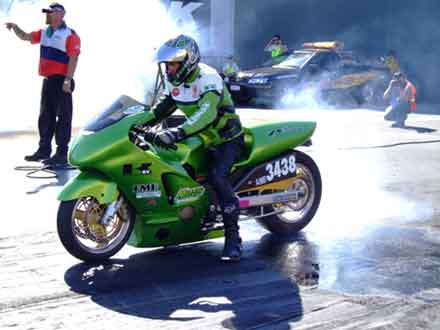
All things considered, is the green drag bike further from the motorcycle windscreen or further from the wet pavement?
the wet pavement

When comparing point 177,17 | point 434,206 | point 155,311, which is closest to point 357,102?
point 177,17

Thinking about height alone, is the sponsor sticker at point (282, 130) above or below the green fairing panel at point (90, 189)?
above

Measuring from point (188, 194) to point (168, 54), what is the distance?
109 centimetres

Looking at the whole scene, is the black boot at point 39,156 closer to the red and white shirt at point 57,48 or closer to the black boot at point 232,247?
the red and white shirt at point 57,48

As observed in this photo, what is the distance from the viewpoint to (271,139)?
772cm

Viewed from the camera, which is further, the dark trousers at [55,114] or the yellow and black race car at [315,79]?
the yellow and black race car at [315,79]

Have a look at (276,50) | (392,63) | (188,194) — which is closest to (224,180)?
(188,194)

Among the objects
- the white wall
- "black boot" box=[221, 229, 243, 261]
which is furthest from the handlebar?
the white wall

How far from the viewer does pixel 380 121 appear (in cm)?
1917

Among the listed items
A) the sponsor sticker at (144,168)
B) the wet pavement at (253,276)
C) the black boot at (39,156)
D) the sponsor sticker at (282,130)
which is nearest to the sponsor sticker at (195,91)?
the sponsor sticker at (144,168)

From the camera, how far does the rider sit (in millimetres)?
6906

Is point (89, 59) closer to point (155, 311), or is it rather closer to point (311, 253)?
point (311, 253)

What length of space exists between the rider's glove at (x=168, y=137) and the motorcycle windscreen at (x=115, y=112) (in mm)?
331

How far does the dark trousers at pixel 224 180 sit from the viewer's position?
712cm
